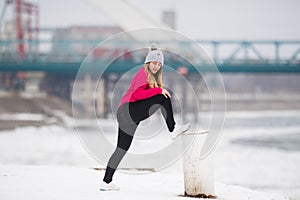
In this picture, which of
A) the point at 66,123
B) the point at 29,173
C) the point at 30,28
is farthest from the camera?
the point at 30,28

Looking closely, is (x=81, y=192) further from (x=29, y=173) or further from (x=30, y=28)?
(x=30, y=28)

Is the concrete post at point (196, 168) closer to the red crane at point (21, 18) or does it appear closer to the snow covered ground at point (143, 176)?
the snow covered ground at point (143, 176)

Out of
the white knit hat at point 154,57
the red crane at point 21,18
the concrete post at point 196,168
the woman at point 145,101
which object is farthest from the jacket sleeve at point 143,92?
the red crane at point 21,18

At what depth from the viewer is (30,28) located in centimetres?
10875

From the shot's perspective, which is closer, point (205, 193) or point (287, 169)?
point (205, 193)

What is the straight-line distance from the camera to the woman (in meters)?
7.36

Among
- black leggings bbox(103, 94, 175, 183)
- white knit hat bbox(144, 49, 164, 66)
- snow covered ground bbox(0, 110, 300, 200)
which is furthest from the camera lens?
snow covered ground bbox(0, 110, 300, 200)

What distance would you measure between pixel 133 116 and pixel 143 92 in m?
0.35

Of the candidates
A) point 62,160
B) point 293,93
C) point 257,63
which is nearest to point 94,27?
point 293,93

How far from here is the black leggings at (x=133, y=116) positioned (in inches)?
289

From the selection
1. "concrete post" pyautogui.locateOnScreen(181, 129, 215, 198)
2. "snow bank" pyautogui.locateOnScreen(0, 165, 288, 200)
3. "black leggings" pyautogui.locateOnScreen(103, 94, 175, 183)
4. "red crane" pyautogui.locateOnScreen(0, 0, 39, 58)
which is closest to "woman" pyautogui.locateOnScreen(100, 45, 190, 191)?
"black leggings" pyautogui.locateOnScreen(103, 94, 175, 183)

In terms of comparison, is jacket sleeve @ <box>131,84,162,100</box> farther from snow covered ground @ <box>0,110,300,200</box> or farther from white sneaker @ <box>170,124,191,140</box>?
snow covered ground @ <box>0,110,300,200</box>

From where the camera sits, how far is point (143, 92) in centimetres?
739

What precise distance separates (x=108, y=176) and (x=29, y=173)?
202 centimetres
